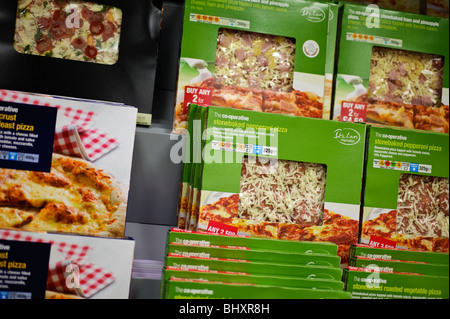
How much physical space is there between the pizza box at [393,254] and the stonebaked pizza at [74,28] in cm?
95

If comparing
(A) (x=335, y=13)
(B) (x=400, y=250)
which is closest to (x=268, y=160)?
(B) (x=400, y=250)

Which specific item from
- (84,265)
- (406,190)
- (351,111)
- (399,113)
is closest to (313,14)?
(351,111)

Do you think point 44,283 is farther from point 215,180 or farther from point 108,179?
point 215,180

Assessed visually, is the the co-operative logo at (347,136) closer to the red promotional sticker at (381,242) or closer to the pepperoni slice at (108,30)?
the red promotional sticker at (381,242)

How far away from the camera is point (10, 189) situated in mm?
1535

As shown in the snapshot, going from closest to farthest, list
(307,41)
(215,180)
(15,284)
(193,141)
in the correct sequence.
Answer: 1. (15,284)
2. (215,180)
3. (193,141)
4. (307,41)

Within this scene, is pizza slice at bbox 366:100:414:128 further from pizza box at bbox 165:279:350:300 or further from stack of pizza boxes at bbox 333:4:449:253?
pizza box at bbox 165:279:350:300

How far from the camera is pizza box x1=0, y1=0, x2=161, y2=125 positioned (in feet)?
5.93

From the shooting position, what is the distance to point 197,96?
1909mm

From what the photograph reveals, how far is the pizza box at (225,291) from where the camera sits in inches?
54.3

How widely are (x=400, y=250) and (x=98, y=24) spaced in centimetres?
116

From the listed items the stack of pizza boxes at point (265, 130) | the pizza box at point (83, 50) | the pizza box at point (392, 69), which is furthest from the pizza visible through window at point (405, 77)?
the pizza box at point (83, 50)

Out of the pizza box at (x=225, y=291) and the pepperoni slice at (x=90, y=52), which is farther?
the pepperoni slice at (x=90, y=52)

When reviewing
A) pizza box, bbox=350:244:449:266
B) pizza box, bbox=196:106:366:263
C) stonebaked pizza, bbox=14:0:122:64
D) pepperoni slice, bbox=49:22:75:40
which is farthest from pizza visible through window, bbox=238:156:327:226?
pepperoni slice, bbox=49:22:75:40
